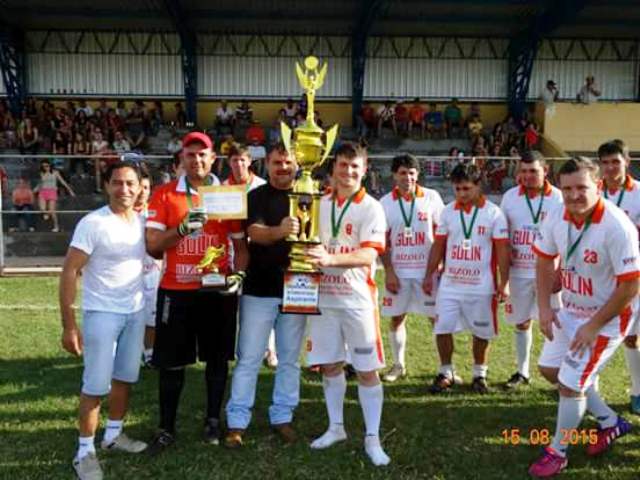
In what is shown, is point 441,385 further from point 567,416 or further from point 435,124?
point 435,124

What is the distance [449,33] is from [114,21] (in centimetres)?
1147

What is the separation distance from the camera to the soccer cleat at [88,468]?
402 cm

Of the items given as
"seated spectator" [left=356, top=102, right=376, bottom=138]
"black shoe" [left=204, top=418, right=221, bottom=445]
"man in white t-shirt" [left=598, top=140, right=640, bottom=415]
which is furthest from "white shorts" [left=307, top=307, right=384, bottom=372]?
"seated spectator" [left=356, top=102, right=376, bottom=138]

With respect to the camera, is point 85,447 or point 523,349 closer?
point 85,447

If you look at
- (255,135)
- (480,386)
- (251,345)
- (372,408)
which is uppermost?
(255,135)

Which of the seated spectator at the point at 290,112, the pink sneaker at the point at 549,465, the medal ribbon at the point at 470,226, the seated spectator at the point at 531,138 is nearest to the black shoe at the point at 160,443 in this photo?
the pink sneaker at the point at 549,465

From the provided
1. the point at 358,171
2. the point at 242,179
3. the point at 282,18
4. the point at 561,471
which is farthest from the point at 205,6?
the point at 561,471

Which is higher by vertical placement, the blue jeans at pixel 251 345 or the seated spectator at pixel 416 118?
the seated spectator at pixel 416 118

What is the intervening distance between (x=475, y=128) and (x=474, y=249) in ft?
52.8

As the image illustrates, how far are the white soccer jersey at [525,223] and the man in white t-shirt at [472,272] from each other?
0.19 m

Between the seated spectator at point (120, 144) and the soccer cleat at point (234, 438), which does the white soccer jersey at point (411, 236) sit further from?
the seated spectator at point (120, 144)

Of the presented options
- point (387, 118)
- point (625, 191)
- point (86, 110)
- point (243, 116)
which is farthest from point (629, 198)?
point (86, 110)

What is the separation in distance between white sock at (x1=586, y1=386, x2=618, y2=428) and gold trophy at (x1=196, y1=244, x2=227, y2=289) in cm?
283

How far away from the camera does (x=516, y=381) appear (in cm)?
589
